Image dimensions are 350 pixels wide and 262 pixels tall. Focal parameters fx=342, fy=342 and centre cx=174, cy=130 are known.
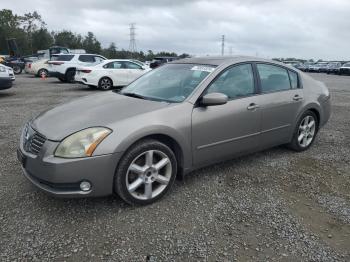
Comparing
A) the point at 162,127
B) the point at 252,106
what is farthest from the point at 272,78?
the point at 162,127

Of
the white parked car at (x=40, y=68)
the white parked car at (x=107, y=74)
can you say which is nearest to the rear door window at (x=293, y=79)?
the white parked car at (x=107, y=74)

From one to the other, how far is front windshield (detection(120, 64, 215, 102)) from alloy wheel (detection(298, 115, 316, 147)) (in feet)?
6.54

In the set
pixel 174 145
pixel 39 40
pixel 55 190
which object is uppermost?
pixel 39 40

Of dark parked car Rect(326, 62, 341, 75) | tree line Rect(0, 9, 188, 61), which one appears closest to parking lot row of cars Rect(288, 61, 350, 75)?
dark parked car Rect(326, 62, 341, 75)

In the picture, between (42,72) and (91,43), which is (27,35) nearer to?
(91,43)

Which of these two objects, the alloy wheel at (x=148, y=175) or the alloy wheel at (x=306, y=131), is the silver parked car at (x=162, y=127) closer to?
the alloy wheel at (x=148, y=175)

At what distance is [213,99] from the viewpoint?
3.73 metres

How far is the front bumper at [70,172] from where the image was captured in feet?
10.1

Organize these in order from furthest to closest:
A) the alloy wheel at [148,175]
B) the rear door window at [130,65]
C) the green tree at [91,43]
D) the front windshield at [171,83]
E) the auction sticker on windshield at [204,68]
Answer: the green tree at [91,43] < the rear door window at [130,65] < the auction sticker on windshield at [204,68] < the front windshield at [171,83] < the alloy wheel at [148,175]

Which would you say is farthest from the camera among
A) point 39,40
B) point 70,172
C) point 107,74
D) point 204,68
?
point 39,40

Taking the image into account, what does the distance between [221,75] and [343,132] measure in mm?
3870

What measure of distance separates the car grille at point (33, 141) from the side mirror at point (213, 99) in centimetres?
170

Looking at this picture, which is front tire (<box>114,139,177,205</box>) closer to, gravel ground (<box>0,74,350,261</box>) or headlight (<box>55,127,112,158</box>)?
gravel ground (<box>0,74,350,261</box>)

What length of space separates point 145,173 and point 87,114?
866mm
